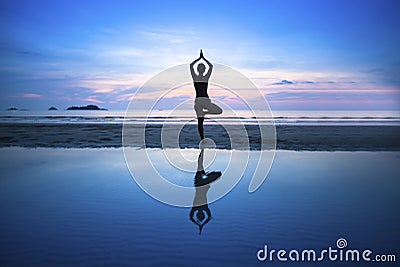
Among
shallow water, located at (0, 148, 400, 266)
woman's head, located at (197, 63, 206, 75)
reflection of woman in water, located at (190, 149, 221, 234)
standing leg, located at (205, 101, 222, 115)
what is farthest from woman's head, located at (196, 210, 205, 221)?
woman's head, located at (197, 63, 206, 75)

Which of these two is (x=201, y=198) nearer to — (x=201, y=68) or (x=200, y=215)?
(x=200, y=215)

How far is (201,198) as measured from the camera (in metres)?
7.17

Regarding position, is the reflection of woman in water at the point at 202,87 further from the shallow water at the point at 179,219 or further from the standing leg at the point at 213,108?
the shallow water at the point at 179,219

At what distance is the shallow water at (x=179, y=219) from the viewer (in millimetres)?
4469

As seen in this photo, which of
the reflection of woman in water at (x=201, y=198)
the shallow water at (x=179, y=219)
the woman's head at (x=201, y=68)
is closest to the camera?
the shallow water at (x=179, y=219)

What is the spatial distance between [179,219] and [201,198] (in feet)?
4.62

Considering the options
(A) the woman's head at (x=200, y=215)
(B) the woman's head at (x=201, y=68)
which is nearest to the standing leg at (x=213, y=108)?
(B) the woman's head at (x=201, y=68)

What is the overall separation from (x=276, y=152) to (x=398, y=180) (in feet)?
19.9

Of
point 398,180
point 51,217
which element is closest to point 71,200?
point 51,217

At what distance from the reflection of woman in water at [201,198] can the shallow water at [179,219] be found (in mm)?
137

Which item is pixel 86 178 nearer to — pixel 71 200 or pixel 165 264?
pixel 71 200

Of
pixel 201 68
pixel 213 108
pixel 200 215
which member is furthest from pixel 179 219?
pixel 201 68

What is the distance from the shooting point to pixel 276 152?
1480cm

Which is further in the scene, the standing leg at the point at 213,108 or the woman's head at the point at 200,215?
the standing leg at the point at 213,108
